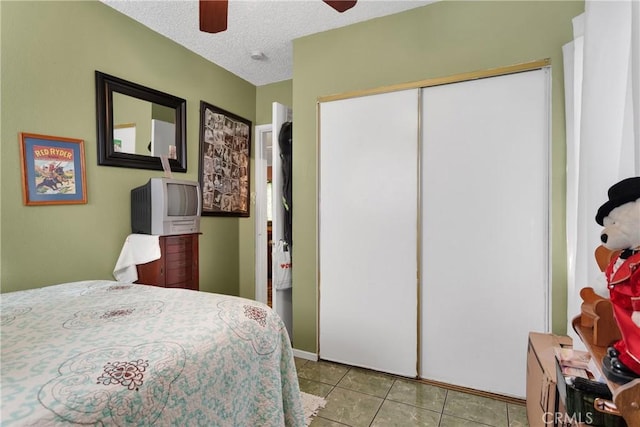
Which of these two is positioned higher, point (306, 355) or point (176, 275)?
point (176, 275)

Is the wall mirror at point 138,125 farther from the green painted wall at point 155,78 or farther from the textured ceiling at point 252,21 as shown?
the textured ceiling at point 252,21

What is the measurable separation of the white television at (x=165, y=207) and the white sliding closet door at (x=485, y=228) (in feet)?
5.72

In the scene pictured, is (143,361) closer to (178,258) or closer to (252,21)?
(178,258)

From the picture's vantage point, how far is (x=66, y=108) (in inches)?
80.6

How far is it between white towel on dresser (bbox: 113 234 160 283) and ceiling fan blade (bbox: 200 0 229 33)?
1473mm

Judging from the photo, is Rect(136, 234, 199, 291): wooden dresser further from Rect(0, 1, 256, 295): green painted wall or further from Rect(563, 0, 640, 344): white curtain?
Rect(563, 0, 640, 344): white curtain

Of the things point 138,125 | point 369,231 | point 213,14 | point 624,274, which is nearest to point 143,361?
point 624,274

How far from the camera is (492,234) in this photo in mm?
2104

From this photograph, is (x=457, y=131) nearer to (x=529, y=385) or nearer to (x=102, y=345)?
(x=529, y=385)

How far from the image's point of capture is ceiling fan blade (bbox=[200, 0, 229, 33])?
1363 millimetres

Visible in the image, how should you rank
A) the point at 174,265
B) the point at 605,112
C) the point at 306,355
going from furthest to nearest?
the point at 306,355 < the point at 174,265 < the point at 605,112

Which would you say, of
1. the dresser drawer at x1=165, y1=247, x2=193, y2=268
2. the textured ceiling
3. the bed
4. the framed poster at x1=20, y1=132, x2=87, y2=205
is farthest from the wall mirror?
the bed

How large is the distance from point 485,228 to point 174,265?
2.21 meters
